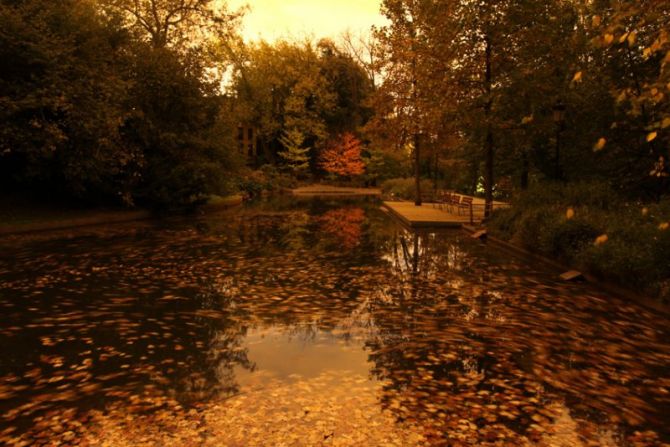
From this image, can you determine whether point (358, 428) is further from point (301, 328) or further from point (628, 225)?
point (628, 225)

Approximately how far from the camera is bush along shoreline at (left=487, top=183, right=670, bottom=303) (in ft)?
32.2

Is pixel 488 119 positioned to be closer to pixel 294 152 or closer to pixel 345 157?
pixel 345 157

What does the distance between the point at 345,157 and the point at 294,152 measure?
669 cm

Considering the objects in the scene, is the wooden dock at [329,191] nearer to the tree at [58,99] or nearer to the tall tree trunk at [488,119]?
the tree at [58,99]

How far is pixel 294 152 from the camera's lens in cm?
6831

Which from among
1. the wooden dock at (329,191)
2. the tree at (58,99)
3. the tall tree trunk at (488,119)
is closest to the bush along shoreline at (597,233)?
the tall tree trunk at (488,119)

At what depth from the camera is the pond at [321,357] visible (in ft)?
15.8

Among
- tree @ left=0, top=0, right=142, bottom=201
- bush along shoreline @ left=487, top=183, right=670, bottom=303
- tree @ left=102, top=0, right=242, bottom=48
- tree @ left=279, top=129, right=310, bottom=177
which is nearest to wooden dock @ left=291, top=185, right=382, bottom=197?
tree @ left=279, top=129, right=310, bottom=177

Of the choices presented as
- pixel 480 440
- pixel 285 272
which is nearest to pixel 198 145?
pixel 285 272

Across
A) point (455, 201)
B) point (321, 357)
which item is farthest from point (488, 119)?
point (321, 357)

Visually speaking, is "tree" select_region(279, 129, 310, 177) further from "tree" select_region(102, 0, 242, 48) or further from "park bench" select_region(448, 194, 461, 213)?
"park bench" select_region(448, 194, 461, 213)

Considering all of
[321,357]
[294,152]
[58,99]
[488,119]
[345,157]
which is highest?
[58,99]

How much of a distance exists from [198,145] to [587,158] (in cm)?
1952

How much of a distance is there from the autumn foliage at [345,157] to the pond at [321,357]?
182 ft
